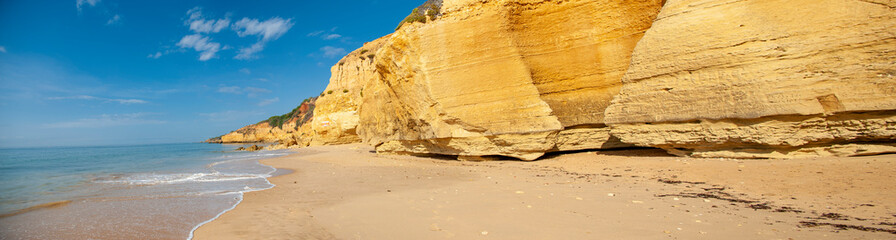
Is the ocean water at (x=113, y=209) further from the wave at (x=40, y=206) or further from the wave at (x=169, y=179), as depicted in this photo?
the wave at (x=169, y=179)

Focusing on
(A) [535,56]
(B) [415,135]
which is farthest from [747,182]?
(B) [415,135]

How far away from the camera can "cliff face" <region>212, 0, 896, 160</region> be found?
5863mm

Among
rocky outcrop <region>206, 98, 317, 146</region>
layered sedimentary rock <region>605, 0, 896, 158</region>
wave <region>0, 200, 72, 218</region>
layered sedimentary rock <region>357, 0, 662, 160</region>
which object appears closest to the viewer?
wave <region>0, 200, 72, 218</region>

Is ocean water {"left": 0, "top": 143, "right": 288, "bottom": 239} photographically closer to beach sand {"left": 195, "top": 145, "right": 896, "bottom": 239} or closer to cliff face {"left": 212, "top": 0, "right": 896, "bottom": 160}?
beach sand {"left": 195, "top": 145, "right": 896, "bottom": 239}

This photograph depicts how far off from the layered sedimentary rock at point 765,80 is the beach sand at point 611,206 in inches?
21.2

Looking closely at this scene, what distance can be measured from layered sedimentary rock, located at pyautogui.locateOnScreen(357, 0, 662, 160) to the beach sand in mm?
2441

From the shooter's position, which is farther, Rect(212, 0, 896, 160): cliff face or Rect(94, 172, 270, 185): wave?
Rect(94, 172, 270, 185): wave

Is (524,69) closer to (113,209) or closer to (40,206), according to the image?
(113,209)

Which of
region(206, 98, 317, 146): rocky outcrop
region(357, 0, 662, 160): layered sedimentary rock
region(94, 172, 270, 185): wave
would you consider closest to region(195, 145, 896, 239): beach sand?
region(357, 0, 662, 160): layered sedimentary rock

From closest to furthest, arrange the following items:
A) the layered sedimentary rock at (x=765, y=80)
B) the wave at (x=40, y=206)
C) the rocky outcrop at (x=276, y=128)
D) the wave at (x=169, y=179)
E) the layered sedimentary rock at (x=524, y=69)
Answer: the wave at (x=40, y=206), the layered sedimentary rock at (x=765, y=80), the layered sedimentary rock at (x=524, y=69), the wave at (x=169, y=179), the rocky outcrop at (x=276, y=128)

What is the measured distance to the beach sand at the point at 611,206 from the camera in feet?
11.2

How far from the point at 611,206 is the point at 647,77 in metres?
4.62

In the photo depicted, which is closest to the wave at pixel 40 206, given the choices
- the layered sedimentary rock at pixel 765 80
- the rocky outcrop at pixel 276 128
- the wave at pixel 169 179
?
the wave at pixel 169 179

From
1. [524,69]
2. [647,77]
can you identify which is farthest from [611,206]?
[524,69]
